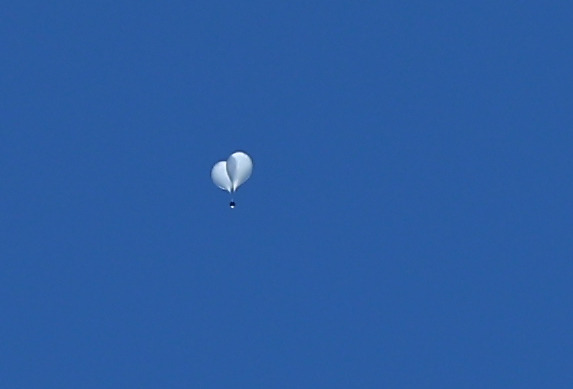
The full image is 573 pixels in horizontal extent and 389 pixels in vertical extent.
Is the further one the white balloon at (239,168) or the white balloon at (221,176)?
the white balloon at (221,176)

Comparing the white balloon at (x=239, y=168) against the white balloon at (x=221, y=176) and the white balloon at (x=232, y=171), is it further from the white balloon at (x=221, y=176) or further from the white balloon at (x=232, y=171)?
the white balloon at (x=221, y=176)

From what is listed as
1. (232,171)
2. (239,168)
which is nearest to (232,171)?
(232,171)

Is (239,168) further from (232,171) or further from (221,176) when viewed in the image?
(221,176)

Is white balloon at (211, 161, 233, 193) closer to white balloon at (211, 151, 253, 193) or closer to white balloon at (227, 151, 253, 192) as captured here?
white balloon at (211, 151, 253, 193)
